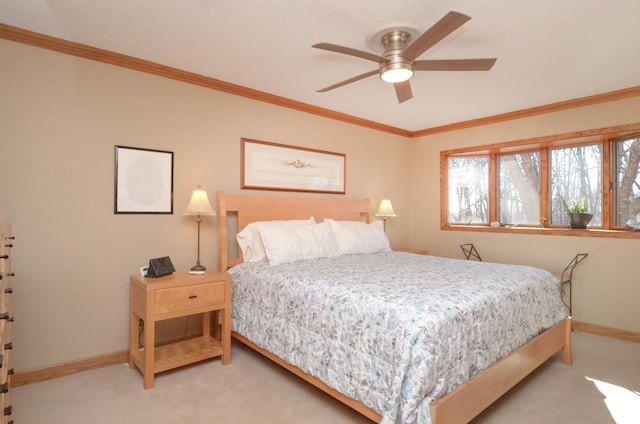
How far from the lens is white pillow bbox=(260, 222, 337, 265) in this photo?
3.02 m

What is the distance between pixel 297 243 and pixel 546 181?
314cm

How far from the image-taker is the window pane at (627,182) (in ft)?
11.8

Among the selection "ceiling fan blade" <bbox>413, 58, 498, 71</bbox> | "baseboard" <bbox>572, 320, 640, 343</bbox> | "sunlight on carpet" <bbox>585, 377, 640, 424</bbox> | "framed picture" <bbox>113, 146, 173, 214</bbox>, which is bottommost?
"sunlight on carpet" <bbox>585, 377, 640, 424</bbox>

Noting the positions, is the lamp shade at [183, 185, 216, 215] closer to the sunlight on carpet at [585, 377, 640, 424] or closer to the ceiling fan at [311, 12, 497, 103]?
the ceiling fan at [311, 12, 497, 103]

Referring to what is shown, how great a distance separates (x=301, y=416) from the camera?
2.09 m

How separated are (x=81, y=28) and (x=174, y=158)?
1098 mm

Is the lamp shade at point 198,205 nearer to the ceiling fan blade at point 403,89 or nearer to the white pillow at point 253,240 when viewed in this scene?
the white pillow at point 253,240

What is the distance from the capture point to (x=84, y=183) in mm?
2676

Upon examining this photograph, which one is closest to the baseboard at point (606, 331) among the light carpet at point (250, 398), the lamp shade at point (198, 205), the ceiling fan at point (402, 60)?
the light carpet at point (250, 398)

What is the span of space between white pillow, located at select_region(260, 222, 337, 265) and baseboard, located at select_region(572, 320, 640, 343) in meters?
2.76

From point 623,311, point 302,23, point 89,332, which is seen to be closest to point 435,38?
point 302,23

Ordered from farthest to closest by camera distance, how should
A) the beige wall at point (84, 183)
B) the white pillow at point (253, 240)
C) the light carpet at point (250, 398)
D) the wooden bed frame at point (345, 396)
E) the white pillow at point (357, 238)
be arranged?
the white pillow at point (357, 238), the white pillow at point (253, 240), the beige wall at point (84, 183), the light carpet at point (250, 398), the wooden bed frame at point (345, 396)

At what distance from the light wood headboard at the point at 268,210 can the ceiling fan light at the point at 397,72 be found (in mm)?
1729

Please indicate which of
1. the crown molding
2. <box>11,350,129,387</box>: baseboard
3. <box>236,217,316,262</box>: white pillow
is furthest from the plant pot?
<box>11,350,129,387</box>: baseboard
